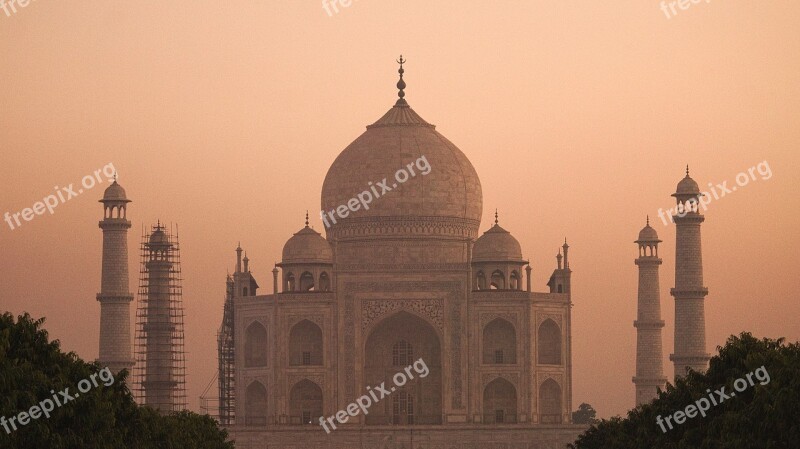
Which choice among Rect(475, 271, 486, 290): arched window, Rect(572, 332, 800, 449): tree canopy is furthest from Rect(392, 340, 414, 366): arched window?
Rect(572, 332, 800, 449): tree canopy

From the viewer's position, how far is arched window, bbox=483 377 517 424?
61.8 meters

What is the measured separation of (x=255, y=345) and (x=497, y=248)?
343 inches

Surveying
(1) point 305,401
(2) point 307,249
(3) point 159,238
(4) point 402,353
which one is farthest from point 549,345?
(3) point 159,238

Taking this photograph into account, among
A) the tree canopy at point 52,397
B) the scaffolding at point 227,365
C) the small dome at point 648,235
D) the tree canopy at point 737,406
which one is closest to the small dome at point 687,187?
the small dome at point 648,235

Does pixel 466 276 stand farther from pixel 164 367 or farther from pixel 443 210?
pixel 164 367

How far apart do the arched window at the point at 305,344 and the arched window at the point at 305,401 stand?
2.56 ft

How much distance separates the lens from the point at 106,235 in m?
60.5

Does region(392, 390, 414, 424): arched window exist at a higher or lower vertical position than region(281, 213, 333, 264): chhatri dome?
lower

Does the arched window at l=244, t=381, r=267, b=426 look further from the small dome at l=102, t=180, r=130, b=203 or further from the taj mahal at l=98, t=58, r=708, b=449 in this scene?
the small dome at l=102, t=180, r=130, b=203

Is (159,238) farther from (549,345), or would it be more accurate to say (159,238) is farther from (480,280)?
(549,345)

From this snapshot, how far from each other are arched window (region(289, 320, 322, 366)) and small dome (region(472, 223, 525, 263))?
231 inches

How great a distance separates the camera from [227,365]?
67.8 metres

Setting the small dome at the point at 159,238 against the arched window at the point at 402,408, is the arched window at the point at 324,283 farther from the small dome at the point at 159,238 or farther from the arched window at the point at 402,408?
the small dome at the point at 159,238

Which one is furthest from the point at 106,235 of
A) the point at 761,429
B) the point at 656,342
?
the point at 761,429
